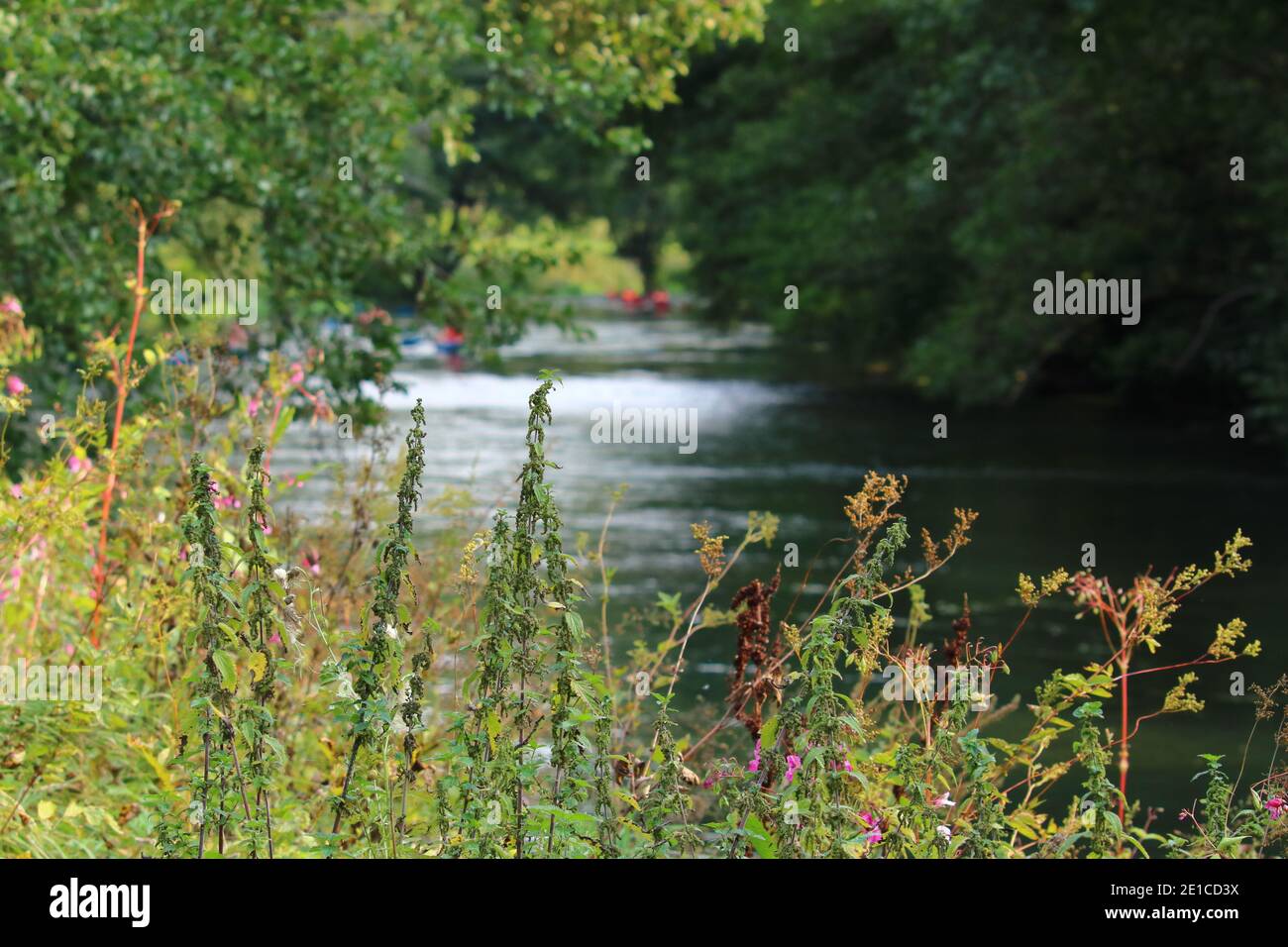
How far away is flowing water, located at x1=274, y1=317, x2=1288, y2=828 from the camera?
34.1 ft

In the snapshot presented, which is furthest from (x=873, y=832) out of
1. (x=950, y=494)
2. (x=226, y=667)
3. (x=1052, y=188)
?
(x=1052, y=188)

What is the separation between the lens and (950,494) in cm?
1811

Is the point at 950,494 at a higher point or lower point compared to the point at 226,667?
higher

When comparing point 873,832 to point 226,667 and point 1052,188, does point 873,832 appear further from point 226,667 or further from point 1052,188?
point 1052,188

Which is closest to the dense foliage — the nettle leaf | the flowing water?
the flowing water

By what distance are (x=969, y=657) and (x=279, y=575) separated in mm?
1731

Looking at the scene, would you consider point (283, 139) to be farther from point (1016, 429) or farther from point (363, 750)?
point (1016, 429)

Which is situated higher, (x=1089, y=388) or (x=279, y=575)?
(x=1089, y=388)

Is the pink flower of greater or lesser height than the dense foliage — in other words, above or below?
below

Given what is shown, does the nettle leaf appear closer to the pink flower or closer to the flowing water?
the flowing water

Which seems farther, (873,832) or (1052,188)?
(1052,188)

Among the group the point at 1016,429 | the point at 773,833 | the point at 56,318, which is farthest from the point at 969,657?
the point at 1016,429

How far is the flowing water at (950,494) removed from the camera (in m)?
10.4
